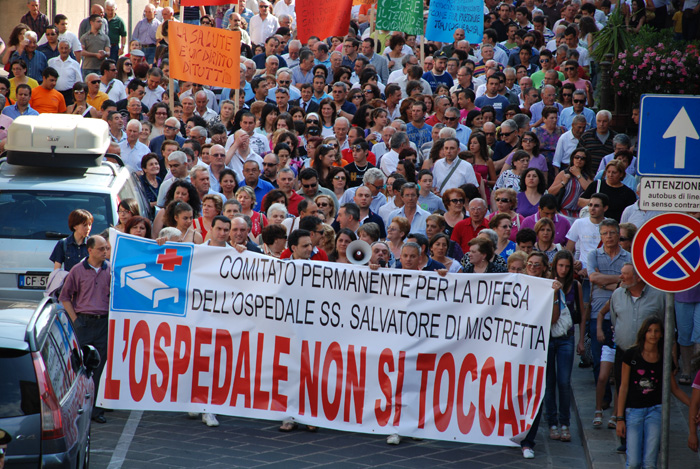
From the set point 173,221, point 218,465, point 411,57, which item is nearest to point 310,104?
point 411,57

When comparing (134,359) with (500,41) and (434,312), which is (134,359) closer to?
(434,312)

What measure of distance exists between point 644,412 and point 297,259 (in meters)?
3.34

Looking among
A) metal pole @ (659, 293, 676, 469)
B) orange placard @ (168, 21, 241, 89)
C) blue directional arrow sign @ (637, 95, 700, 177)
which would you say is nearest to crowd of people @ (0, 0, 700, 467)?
orange placard @ (168, 21, 241, 89)

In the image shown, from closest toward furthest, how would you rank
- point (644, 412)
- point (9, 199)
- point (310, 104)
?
point (644, 412) < point (9, 199) < point (310, 104)

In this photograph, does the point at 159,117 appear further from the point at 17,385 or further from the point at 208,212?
the point at 17,385

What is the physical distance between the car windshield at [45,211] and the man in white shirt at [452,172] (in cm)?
449

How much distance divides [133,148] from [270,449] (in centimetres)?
696

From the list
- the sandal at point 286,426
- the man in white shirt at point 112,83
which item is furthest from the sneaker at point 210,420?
the man in white shirt at point 112,83

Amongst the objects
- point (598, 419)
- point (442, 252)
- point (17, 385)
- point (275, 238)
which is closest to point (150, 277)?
point (275, 238)

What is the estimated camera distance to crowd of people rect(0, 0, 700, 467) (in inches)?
395

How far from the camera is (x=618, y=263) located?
1084 cm

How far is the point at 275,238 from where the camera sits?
10.6m

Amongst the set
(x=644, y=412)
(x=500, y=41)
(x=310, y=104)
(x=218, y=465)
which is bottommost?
(x=218, y=465)

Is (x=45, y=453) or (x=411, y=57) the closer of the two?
(x=45, y=453)
